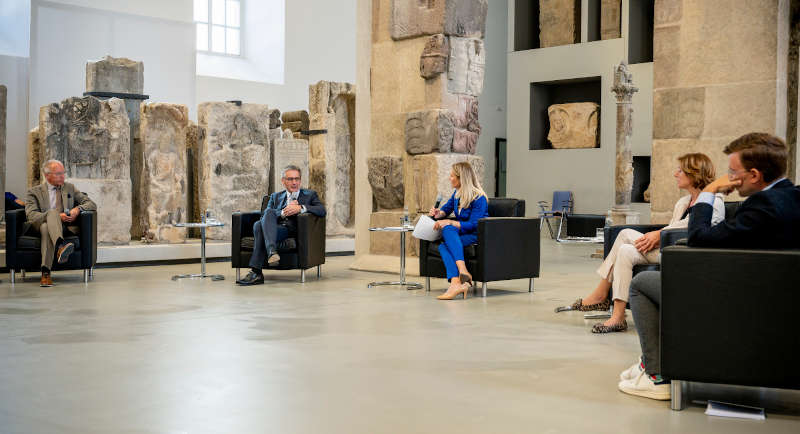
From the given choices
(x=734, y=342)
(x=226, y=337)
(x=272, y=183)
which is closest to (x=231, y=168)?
(x=272, y=183)

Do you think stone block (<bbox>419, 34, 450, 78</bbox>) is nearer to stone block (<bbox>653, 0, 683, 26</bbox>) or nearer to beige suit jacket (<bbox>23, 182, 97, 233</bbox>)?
stone block (<bbox>653, 0, 683, 26</bbox>)

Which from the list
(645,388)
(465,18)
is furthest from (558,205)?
(645,388)

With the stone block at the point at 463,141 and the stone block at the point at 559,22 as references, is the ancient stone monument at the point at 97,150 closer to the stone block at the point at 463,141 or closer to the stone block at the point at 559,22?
the stone block at the point at 463,141

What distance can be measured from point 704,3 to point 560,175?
1082 centimetres

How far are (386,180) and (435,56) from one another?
1.33m

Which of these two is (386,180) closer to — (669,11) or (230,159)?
(230,159)

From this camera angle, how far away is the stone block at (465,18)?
8094 mm

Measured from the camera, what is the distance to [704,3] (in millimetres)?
6012

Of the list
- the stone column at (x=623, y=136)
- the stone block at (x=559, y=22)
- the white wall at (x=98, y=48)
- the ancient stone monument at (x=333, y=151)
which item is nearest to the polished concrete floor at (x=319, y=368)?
the ancient stone monument at (x=333, y=151)

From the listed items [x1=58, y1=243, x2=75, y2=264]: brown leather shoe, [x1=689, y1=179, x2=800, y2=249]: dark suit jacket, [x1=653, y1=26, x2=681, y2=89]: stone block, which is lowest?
[x1=58, y1=243, x2=75, y2=264]: brown leather shoe

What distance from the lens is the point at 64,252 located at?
729 cm

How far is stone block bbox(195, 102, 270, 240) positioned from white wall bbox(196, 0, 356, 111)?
612 centimetres

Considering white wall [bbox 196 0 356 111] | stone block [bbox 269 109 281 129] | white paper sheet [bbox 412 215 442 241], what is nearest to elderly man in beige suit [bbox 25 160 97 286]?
white paper sheet [bbox 412 215 442 241]

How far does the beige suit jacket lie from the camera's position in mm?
7297
